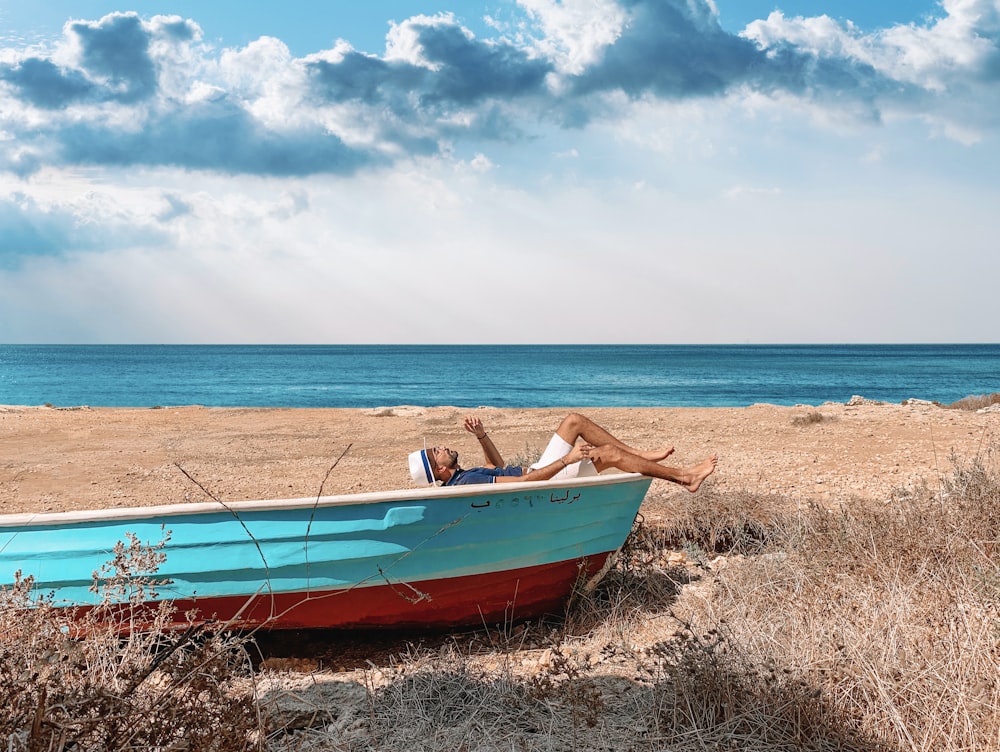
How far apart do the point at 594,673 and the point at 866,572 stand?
1.66m

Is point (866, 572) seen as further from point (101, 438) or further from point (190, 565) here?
point (101, 438)

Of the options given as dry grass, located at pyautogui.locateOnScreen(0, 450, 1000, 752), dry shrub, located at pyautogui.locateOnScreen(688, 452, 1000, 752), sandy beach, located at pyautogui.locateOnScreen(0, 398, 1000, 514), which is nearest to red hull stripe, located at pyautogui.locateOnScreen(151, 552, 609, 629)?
dry grass, located at pyautogui.locateOnScreen(0, 450, 1000, 752)

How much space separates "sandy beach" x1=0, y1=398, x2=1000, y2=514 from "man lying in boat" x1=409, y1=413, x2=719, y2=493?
2.42 feet

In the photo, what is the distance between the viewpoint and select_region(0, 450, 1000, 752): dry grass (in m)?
2.90

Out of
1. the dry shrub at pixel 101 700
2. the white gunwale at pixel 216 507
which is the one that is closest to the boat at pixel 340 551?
the white gunwale at pixel 216 507

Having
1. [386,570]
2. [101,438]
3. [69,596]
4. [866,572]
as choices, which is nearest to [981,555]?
[866,572]

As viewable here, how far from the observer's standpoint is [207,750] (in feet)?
9.39

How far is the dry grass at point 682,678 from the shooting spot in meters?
2.90

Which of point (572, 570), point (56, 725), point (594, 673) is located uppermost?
point (56, 725)

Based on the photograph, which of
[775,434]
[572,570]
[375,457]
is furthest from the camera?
[775,434]

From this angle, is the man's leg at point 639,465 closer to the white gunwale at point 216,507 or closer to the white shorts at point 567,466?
the white shorts at point 567,466

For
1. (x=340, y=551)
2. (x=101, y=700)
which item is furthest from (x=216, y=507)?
(x=101, y=700)

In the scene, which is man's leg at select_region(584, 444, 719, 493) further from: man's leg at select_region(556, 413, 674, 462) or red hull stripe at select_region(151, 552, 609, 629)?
red hull stripe at select_region(151, 552, 609, 629)

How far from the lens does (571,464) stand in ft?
18.6
